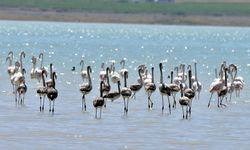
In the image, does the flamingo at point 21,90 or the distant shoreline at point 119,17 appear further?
the distant shoreline at point 119,17

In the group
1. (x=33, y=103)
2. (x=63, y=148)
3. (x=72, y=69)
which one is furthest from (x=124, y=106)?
(x=72, y=69)

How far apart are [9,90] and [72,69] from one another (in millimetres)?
10698

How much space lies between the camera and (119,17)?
16162 cm

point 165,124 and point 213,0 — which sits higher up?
point 213,0

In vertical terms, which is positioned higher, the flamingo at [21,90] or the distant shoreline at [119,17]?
the distant shoreline at [119,17]

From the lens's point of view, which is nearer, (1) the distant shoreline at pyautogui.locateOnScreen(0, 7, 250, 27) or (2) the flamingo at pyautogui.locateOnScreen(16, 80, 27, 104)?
(2) the flamingo at pyautogui.locateOnScreen(16, 80, 27, 104)

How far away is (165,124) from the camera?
1041 inches

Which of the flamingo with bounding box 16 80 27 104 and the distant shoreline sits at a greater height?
the distant shoreline

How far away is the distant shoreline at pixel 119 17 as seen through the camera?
520ft

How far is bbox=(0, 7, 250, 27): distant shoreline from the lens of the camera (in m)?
158

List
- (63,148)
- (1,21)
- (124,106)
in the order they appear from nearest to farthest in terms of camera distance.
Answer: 1. (63,148)
2. (124,106)
3. (1,21)

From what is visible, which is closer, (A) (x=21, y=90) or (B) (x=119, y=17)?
(A) (x=21, y=90)

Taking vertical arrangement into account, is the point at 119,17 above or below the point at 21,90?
above

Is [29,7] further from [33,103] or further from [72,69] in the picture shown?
[33,103]
